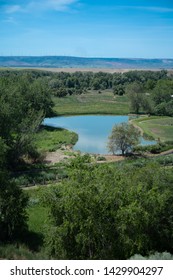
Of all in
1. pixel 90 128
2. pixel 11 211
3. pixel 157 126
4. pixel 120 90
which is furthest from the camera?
pixel 120 90

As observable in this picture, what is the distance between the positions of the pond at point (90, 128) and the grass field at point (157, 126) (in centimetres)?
319

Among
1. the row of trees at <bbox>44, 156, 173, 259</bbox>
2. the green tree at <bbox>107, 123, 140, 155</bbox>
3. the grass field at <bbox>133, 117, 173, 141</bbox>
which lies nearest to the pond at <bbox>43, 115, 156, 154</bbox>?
the green tree at <bbox>107, 123, 140, 155</bbox>

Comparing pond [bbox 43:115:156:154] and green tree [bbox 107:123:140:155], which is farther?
pond [bbox 43:115:156:154]

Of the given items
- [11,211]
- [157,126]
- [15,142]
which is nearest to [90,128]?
[157,126]

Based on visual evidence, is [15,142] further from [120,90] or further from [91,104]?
[120,90]

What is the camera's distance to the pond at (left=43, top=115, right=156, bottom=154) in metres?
41.3

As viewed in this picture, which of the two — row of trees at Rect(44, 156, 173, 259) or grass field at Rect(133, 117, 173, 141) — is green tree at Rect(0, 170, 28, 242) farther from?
grass field at Rect(133, 117, 173, 141)

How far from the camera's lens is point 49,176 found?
27.1 meters

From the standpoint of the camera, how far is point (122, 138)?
3672cm

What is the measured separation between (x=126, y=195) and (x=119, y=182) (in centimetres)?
66

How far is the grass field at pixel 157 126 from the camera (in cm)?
4725

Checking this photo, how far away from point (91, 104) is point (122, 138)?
3925 cm

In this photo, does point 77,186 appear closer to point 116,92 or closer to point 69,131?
point 69,131

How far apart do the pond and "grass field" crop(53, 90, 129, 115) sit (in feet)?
Answer: 9.66
